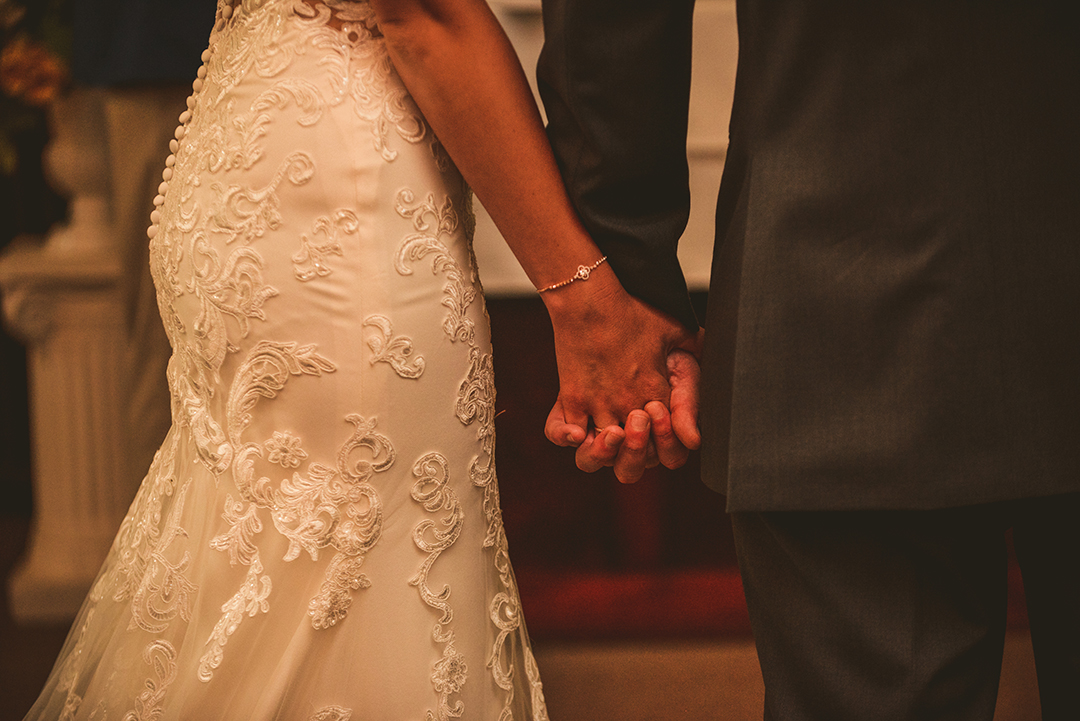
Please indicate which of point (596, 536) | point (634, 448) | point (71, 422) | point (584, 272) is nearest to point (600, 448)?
point (634, 448)

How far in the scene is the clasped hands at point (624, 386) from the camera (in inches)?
37.0

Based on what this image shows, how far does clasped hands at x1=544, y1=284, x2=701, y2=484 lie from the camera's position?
3.08 ft

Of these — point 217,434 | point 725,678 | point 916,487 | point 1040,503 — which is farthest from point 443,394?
point 725,678

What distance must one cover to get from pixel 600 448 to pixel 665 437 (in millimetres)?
74

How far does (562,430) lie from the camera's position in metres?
0.98

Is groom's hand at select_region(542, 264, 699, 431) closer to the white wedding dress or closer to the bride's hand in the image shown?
the bride's hand

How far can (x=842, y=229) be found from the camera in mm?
718

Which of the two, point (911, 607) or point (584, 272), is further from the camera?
point (584, 272)

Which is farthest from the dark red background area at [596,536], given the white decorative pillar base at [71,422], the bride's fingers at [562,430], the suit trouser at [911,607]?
the suit trouser at [911,607]

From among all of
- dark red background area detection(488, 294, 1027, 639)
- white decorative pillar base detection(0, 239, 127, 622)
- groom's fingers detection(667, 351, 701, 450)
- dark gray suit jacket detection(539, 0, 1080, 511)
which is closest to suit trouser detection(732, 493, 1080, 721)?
dark gray suit jacket detection(539, 0, 1080, 511)

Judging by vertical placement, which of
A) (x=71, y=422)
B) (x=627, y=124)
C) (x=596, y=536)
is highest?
(x=627, y=124)

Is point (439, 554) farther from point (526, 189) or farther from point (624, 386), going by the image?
point (526, 189)

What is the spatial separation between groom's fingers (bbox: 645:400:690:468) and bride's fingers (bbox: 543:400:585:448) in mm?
82

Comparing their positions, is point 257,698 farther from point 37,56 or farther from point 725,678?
point 37,56
